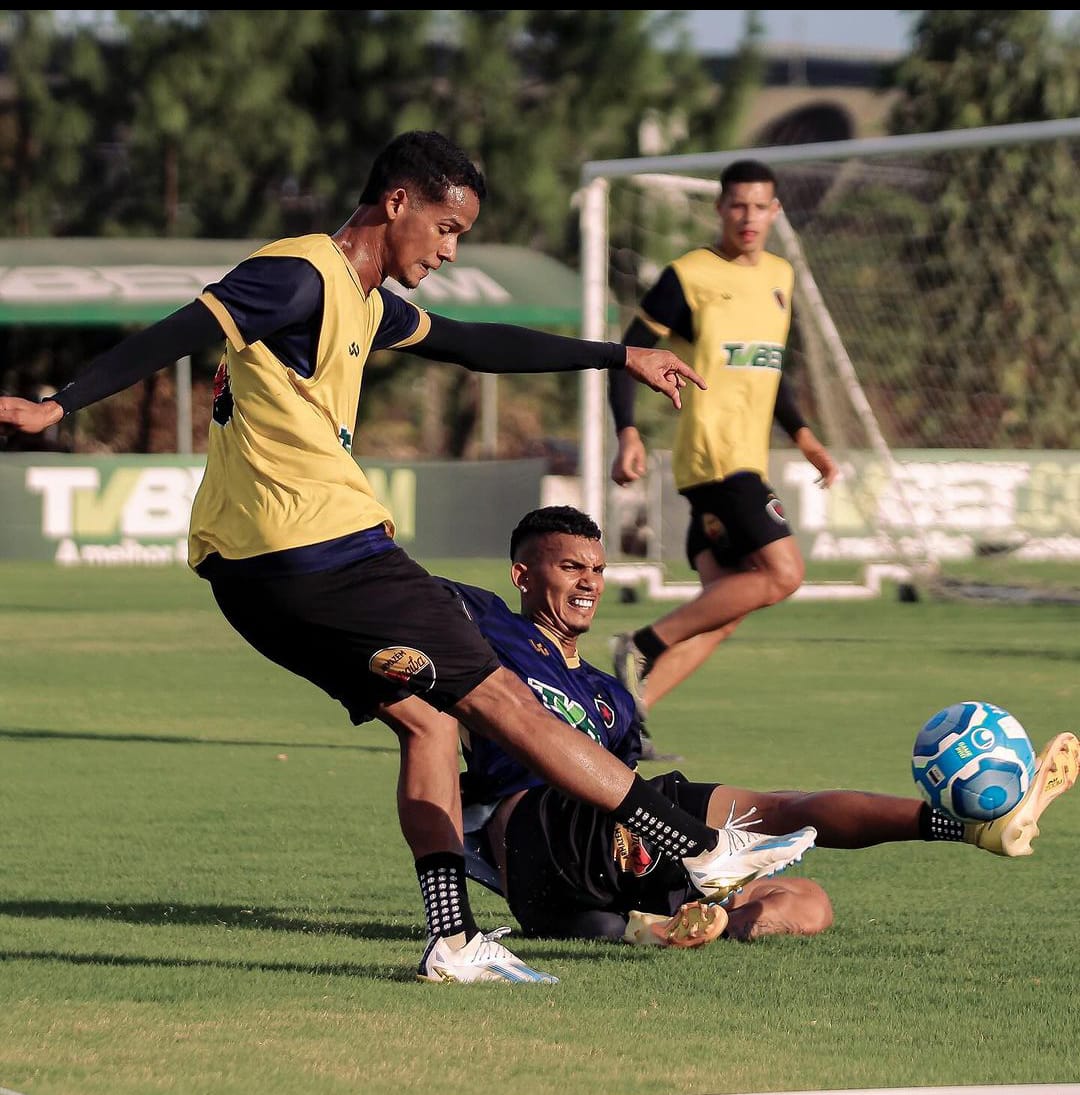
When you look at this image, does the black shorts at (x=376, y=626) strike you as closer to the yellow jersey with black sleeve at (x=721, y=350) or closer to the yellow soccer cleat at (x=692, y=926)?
the yellow soccer cleat at (x=692, y=926)

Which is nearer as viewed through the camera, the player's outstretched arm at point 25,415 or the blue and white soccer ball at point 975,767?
the player's outstretched arm at point 25,415

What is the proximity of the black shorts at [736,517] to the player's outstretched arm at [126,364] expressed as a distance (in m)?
5.01

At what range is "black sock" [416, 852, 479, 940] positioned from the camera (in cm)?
519

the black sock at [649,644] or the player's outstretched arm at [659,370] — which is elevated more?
the player's outstretched arm at [659,370]

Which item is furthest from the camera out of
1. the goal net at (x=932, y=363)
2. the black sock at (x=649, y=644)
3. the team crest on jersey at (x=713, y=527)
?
the goal net at (x=932, y=363)

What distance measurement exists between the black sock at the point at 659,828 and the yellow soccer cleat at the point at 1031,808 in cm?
72

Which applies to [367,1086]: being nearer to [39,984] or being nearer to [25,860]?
[39,984]

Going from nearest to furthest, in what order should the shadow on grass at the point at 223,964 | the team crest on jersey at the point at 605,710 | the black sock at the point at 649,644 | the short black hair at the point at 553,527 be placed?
the shadow on grass at the point at 223,964
the team crest on jersey at the point at 605,710
the short black hair at the point at 553,527
the black sock at the point at 649,644

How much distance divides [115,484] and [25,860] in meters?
17.5

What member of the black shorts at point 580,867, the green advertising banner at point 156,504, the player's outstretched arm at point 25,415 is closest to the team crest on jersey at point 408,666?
the black shorts at point 580,867

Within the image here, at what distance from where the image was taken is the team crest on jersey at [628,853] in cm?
555

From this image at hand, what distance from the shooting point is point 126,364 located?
183 inches

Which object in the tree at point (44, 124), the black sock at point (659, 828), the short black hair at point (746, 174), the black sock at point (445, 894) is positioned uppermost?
the tree at point (44, 124)

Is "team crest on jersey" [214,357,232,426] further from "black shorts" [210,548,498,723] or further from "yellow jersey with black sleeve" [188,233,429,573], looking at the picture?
"black shorts" [210,548,498,723]
